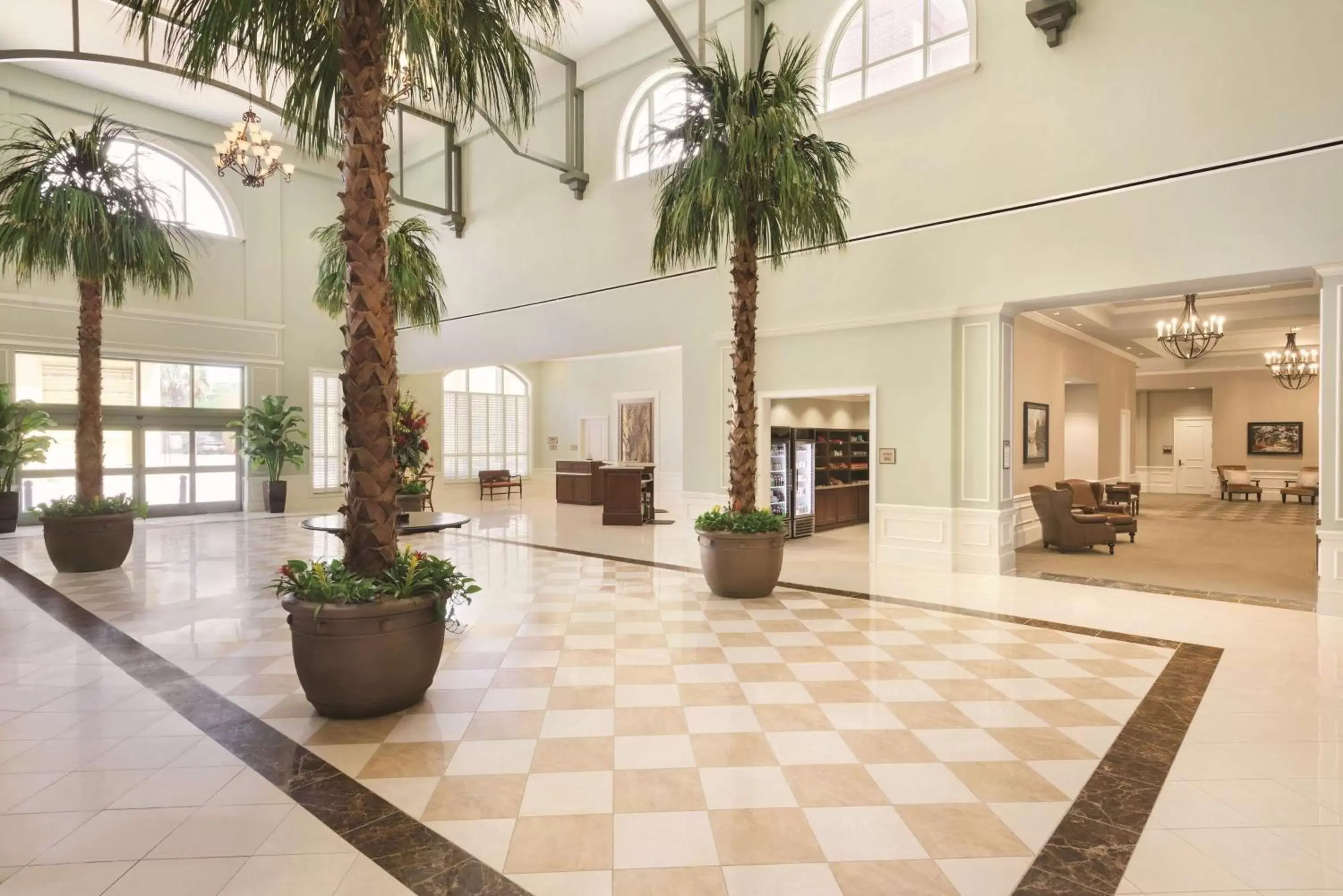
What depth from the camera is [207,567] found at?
773 centimetres

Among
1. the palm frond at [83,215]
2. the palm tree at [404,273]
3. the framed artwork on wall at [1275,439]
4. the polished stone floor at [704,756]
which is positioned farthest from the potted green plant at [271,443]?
the framed artwork on wall at [1275,439]

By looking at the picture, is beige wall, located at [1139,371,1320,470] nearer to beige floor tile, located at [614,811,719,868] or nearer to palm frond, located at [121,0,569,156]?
palm frond, located at [121,0,569,156]

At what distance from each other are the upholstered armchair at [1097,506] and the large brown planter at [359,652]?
828cm

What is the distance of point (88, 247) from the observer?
264 inches

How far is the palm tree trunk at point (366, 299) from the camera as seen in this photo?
3467 millimetres

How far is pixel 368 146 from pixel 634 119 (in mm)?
7592

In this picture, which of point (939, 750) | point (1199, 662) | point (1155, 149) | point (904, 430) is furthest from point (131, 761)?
point (1155, 149)

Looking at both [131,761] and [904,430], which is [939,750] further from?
[904,430]

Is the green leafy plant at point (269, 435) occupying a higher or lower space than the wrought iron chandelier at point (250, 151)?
lower

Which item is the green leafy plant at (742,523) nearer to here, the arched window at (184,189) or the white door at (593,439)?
the arched window at (184,189)

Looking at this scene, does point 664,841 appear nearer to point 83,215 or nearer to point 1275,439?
point 83,215

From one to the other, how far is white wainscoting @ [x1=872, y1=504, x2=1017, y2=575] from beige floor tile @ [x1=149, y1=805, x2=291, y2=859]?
6.50m

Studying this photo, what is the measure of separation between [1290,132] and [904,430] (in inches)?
155

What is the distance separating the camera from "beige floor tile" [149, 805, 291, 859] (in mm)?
2416
